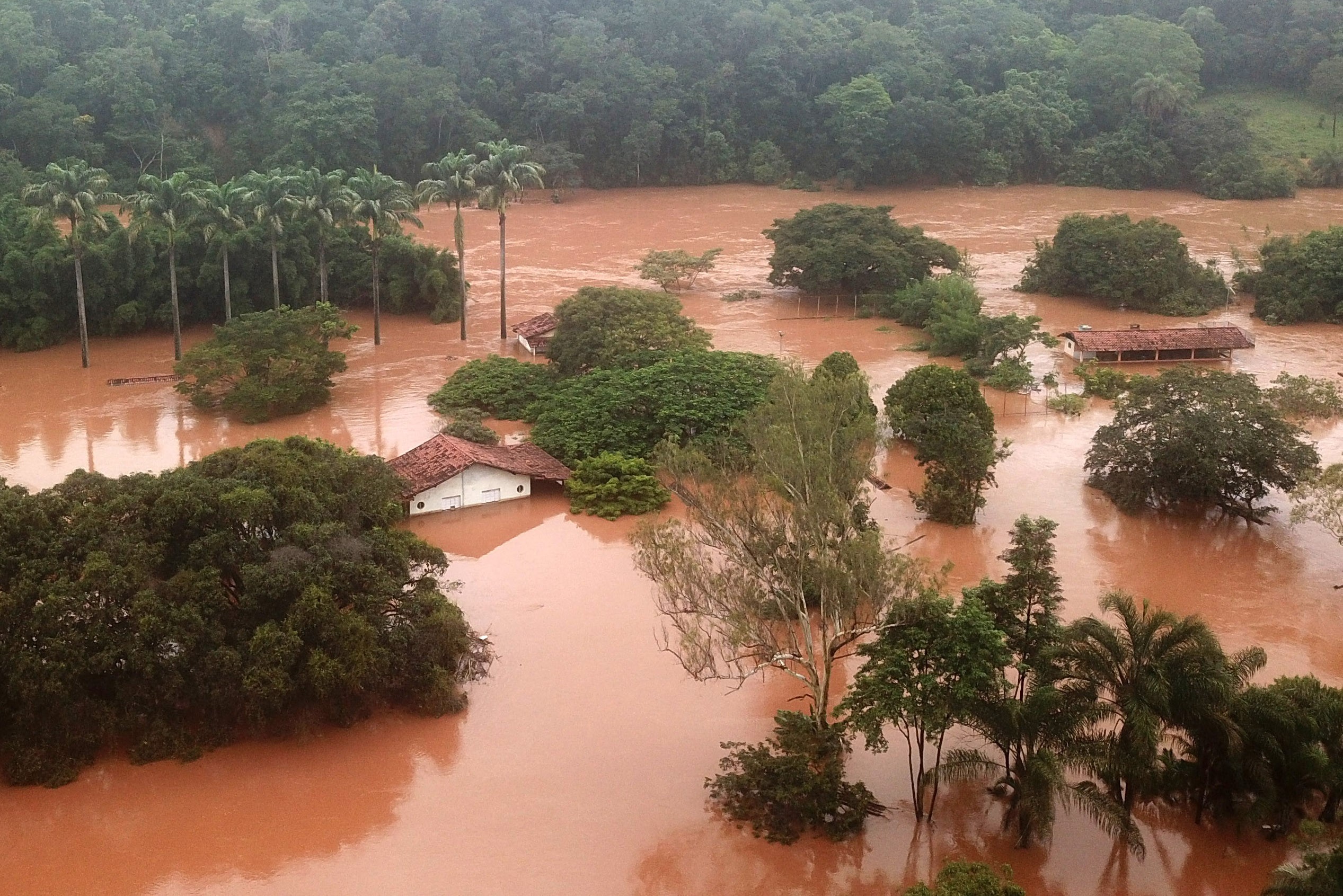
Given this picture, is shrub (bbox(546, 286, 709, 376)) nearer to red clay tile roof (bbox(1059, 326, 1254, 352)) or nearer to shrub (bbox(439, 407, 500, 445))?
shrub (bbox(439, 407, 500, 445))

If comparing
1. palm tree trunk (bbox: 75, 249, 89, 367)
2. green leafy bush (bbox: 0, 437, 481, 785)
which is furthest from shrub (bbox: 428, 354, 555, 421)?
green leafy bush (bbox: 0, 437, 481, 785)

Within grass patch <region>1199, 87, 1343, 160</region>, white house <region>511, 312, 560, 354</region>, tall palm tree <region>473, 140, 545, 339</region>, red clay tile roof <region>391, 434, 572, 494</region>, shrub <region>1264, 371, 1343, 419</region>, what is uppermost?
grass patch <region>1199, 87, 1343, 160</region>

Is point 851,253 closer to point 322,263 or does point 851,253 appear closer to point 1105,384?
point 1105,384

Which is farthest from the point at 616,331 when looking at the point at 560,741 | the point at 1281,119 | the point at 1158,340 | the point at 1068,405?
the point at 1281,119

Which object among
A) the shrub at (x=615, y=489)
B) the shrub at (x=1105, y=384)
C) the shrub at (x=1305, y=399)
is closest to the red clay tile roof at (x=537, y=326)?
the shrub at (x=615, y=489)

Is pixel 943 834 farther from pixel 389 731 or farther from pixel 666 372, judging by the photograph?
pixel 666 372

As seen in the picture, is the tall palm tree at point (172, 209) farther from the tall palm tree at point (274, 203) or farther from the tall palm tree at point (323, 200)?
the tall palm tree at point (323, 200)
